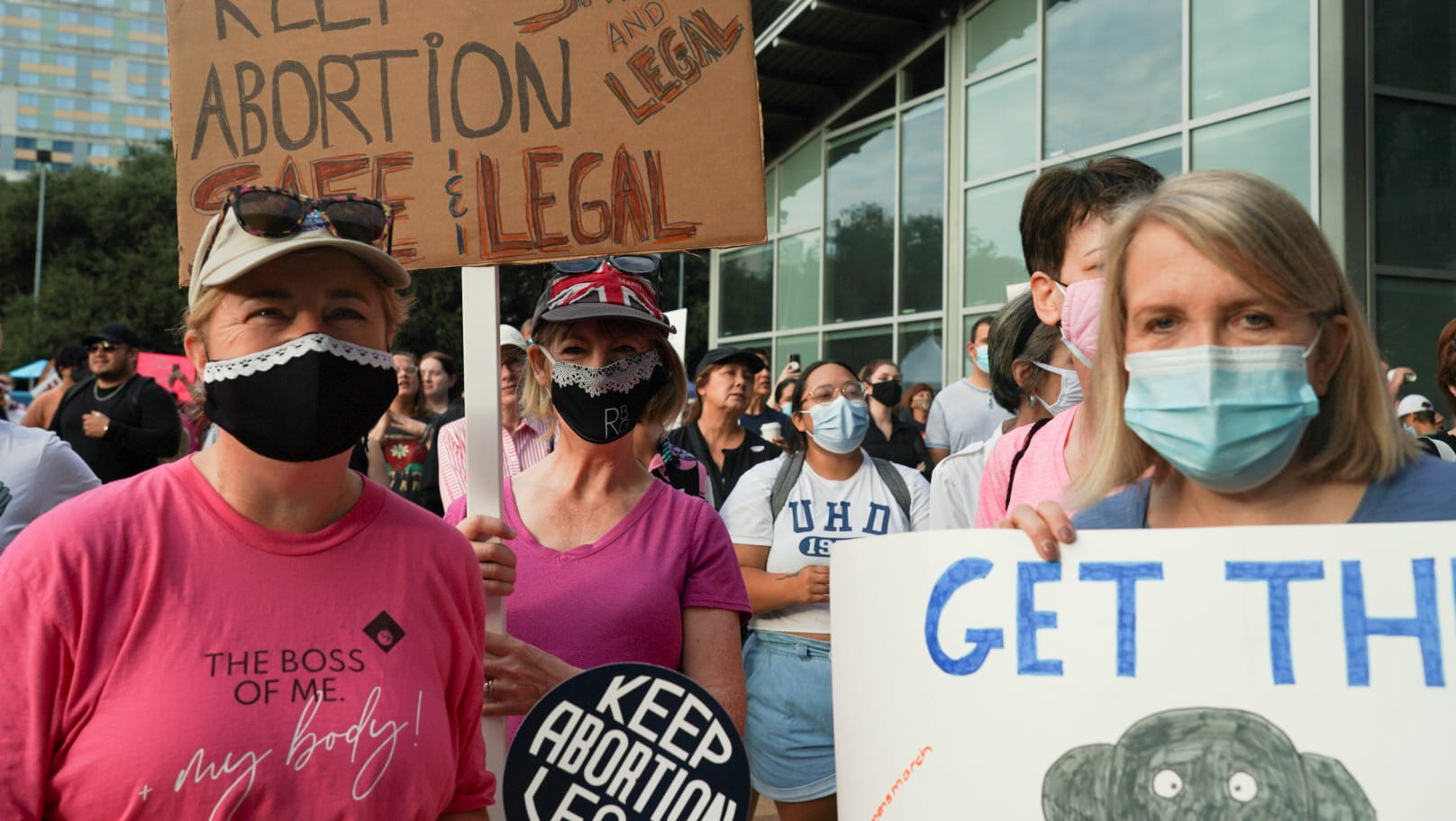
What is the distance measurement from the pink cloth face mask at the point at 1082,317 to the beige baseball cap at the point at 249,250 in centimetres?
123

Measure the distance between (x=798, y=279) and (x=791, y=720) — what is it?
13657 mm

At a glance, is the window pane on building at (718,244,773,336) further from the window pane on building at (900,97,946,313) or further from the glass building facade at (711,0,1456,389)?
the window pane on building at (900,97,946,313)

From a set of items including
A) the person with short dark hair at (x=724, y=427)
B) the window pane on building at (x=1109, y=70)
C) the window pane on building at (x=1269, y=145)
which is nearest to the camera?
the person with short dark hair at (x=724, y=427)

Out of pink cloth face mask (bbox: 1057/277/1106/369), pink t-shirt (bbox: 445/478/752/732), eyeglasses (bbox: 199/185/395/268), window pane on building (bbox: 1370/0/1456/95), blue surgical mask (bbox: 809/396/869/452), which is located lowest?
pink t-shirt (bbox: 445/478/752/732)

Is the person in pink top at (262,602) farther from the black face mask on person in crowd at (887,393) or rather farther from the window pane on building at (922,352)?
the window pane on building at (922,352)

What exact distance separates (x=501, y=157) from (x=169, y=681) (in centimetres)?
126

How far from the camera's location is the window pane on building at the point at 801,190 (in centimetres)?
1734

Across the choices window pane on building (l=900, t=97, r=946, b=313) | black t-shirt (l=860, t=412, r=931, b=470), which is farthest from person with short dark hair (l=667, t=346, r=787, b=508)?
window pane on building (l=900, t=97, r=946, b=313)

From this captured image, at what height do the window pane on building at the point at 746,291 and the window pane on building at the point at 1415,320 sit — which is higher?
the window pane on building at the point at 746,291

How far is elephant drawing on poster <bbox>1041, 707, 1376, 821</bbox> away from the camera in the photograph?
1642mm

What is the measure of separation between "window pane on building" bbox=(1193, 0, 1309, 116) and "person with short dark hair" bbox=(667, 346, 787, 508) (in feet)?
18.5

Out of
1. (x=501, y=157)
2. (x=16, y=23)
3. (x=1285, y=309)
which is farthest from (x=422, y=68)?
(x=16, y=23)

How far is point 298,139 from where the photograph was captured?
2.60m

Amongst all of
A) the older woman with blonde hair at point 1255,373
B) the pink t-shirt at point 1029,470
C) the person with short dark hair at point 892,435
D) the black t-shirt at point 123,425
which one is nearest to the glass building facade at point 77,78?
the black t-shirt at point 123,425
